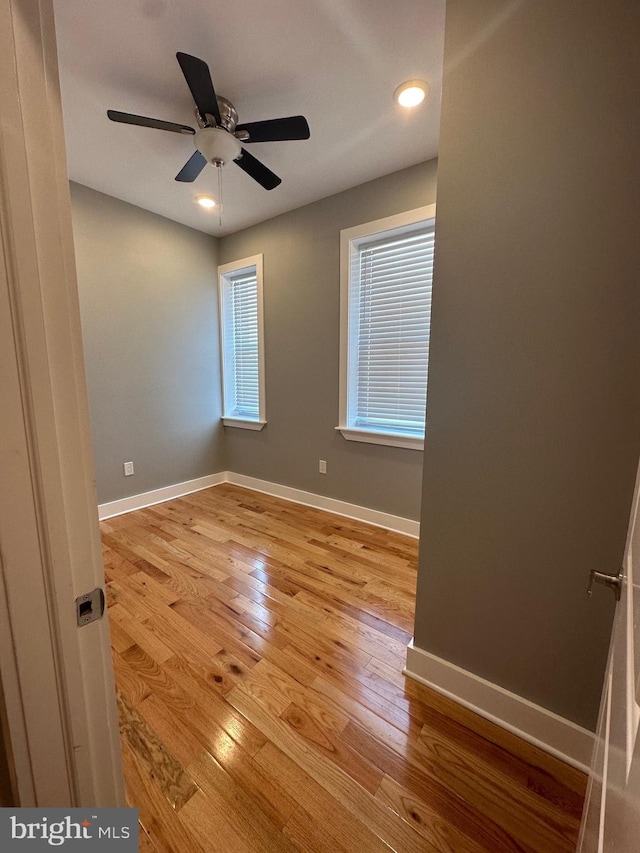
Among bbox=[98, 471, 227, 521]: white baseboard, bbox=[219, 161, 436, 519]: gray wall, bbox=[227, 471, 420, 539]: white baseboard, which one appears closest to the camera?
bbox=[219, 161, 436, 519]: gray wall

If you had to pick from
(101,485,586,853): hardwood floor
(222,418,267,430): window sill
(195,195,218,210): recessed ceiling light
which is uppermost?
(195,195,218,210): recessed ceiling light

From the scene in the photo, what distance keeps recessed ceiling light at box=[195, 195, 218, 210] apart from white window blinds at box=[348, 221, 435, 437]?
1.22 meters

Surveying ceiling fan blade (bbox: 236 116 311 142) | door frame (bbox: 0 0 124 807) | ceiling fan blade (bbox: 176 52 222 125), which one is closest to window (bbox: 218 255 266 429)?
ceiling fan blade (bbox: 236 116 311 142)

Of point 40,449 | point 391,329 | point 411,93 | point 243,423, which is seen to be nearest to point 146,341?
point 243,423

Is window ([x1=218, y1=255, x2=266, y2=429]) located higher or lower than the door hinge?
higher

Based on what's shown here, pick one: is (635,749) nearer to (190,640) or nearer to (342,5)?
(190,640)

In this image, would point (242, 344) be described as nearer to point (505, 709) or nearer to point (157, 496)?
point (157, 496)

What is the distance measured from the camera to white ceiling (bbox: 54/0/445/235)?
1.34 m

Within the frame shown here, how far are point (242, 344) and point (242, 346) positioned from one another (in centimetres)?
2

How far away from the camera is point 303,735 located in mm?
1160

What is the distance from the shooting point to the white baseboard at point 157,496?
295cm

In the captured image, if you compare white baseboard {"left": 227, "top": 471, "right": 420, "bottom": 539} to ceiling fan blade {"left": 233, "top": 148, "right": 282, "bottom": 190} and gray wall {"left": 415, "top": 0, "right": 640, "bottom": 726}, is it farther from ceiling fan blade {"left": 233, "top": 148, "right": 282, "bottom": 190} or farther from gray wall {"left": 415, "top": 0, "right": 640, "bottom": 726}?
ceiling fan blade {"left": 233, "top": 148, "right": 282, "bottom": 190}

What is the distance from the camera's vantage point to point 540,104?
979mm

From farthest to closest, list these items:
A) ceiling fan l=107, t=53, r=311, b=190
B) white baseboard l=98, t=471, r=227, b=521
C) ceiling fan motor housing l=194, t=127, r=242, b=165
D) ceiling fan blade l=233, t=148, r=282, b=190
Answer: white baseboard l=98, t=471, r=227, b=521 < ceiling fan blade l=233, t=148, r=282, b=190 < ceiling fan motor housing l=194, t=127, r=242, b=165 < ceiling fan l=107, t=53, r=311, b=190
